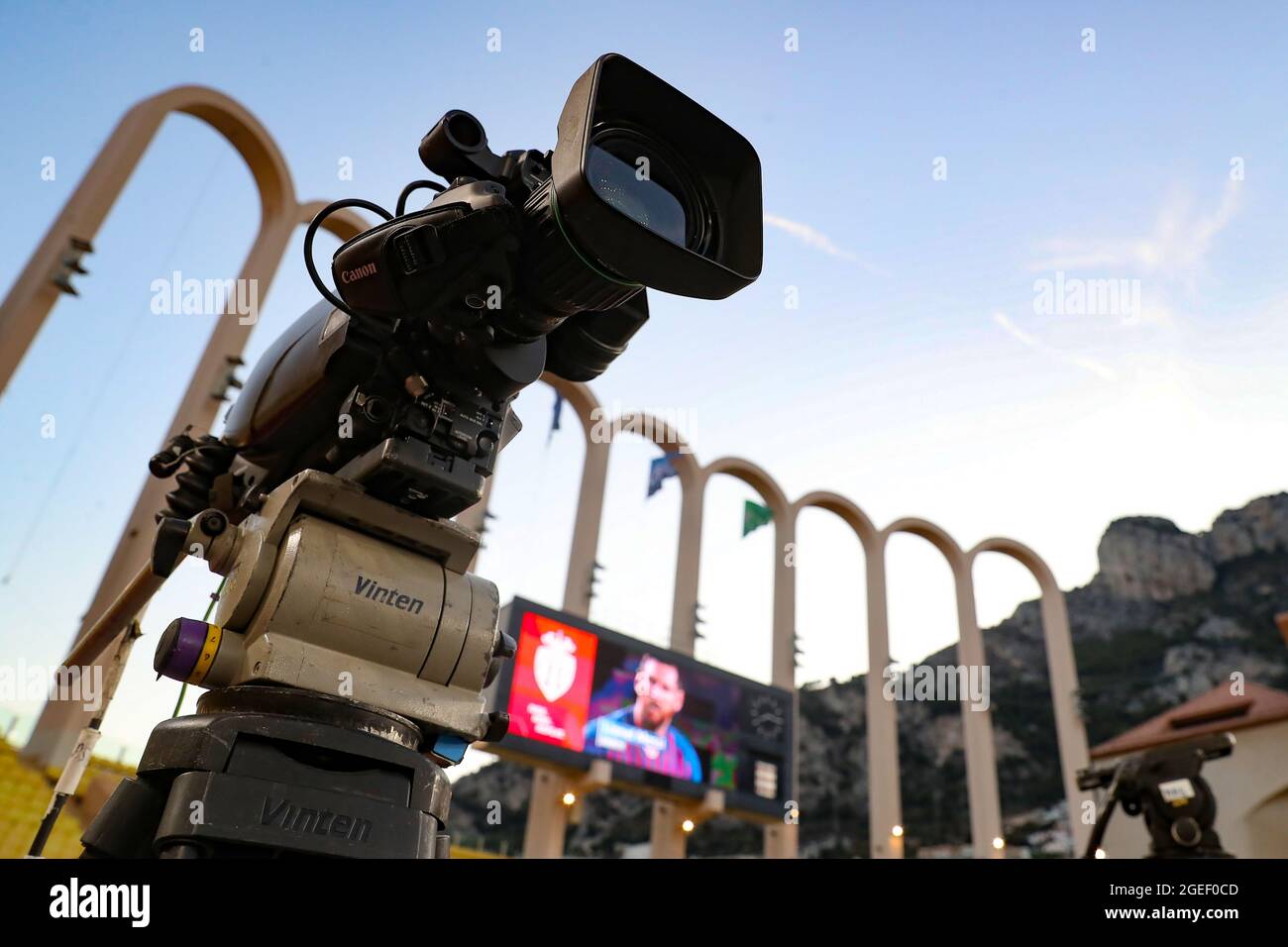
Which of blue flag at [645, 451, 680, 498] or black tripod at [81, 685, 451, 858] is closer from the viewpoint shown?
black tripod at [81, 685, 451, 858]

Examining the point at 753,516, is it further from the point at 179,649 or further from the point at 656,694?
the point at 179,649

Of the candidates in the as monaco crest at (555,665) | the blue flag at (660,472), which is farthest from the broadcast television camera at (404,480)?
the blue flag at (660,472)

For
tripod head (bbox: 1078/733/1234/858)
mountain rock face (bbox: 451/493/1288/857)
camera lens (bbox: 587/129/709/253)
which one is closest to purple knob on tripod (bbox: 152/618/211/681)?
camera lens (bbox: 587/129/709/253)

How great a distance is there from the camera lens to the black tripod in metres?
0.83

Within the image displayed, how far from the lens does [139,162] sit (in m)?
6.66

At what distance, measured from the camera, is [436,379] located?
54.4 inches

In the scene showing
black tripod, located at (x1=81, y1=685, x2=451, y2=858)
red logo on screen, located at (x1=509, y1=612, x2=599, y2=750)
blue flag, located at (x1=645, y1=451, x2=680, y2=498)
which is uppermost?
blue flag, located at (x1=645, y1=451, x2=680, y2=498)

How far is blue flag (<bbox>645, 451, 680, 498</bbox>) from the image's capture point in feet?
36.2

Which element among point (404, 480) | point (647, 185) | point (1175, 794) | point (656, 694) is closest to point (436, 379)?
point (404, 480)

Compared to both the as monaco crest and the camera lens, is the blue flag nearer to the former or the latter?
the as monaco crest

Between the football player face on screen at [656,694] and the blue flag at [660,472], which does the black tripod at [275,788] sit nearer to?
the football player face on screen at [656,694]

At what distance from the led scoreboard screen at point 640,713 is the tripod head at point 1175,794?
546cm
